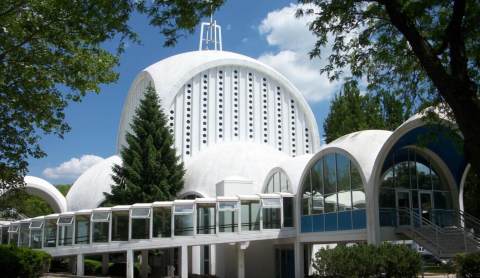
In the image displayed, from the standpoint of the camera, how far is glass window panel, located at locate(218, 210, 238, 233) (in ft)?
82.4

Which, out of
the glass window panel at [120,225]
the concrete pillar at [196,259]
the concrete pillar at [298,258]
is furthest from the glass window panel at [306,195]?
the glass window panel at [120,225]

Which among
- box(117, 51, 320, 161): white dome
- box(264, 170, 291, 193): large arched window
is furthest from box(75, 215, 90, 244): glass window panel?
box(117, 51, 320, 161): white dome

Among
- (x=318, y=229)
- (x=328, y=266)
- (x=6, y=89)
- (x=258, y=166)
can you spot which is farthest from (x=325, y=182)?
(x=6, y=89)

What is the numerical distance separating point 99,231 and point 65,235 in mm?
2464

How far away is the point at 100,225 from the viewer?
2580 centimetres

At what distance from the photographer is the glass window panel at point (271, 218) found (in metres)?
25.6

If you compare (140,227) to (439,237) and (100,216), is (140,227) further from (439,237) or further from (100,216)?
(439,237)

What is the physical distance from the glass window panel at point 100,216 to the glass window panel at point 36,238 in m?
4.49

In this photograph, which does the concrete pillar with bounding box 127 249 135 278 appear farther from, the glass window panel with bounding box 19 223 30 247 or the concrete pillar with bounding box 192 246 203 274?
the glass window panel with bounding box 19 223 30 247

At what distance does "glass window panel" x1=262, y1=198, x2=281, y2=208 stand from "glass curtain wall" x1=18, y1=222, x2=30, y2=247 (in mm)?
13754

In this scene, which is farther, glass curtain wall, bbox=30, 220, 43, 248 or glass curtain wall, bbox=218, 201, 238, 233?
glass curtain wall, bbox=30, 220, 43, 248

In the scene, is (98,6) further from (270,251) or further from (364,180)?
(270,251)

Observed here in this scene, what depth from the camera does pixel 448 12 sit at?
10.6m

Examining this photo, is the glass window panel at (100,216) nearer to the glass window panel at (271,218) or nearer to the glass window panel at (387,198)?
the glass window panel at (271,218)
